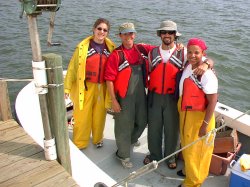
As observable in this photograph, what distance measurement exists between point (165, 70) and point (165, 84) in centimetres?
14

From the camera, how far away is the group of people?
2967mm

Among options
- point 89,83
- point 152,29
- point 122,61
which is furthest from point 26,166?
point 152,29

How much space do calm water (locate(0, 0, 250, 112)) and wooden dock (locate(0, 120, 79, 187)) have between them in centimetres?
420

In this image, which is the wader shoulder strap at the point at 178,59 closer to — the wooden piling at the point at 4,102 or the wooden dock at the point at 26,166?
the wooden dock at the point at 26,166

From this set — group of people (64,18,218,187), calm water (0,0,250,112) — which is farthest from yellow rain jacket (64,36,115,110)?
calm water (0,0,250,112)

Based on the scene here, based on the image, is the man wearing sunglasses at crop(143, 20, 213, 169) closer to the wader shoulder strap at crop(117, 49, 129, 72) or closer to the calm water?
the wader shoulder strap at crop(117, 49, 129, 72)

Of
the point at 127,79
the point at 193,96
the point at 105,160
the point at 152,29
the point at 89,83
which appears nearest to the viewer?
the point at 193,96

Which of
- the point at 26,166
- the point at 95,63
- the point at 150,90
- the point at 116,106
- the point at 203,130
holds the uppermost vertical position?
the point at 95,63

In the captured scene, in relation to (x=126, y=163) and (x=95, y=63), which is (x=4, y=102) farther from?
(x=126, y=163)

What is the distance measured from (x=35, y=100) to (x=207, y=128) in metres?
2.04

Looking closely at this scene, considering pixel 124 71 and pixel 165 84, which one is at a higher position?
pixel 124 71

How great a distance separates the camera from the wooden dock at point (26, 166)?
2.56 m

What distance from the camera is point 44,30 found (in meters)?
10.3

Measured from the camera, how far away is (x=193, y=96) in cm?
294
